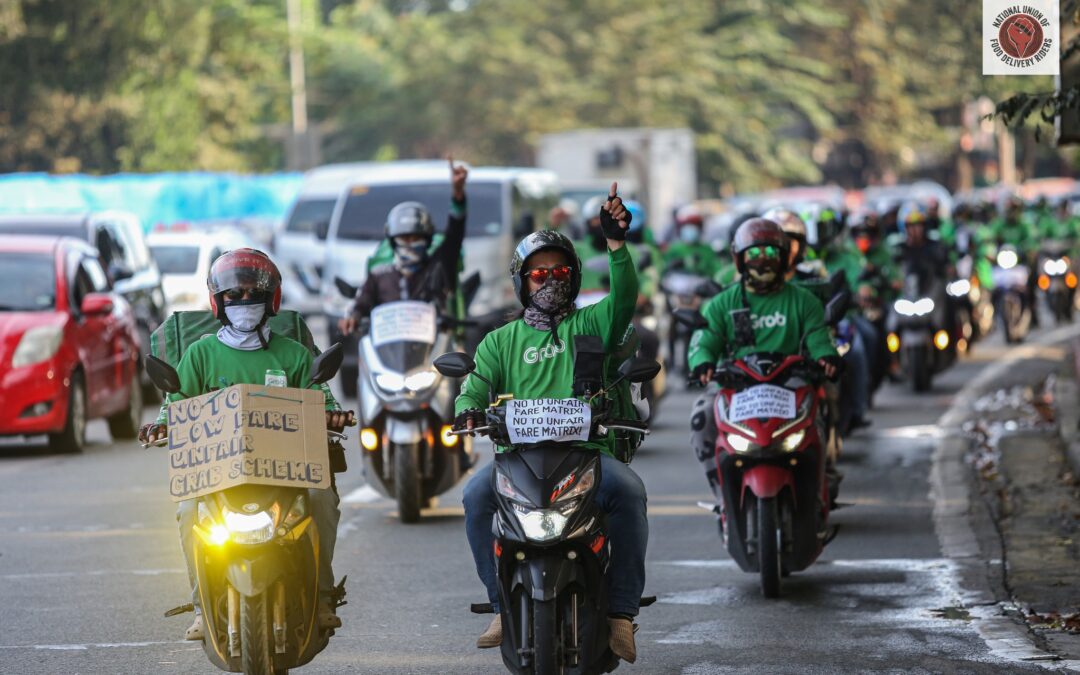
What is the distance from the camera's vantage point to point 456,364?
7.48 metres

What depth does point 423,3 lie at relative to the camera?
288 feet

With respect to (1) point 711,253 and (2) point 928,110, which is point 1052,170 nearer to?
(2) point 928,110

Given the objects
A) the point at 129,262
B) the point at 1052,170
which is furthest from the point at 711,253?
the point at 1052,170

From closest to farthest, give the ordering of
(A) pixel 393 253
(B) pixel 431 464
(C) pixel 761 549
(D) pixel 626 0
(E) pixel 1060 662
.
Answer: (E) pixel 1060 662 → (C) pixel 761 549 → (B) pixel 431 464 → (A) pixel 393 253 → (D) pixel 626 0

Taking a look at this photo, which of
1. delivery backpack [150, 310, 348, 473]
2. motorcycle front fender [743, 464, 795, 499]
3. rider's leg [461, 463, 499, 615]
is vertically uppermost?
delivery backpack [150, 310, 348, 473]

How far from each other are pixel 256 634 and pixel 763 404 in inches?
130

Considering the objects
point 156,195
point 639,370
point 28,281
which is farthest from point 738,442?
point 156,195

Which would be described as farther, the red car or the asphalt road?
the red car

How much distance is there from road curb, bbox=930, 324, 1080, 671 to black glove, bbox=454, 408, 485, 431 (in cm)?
234

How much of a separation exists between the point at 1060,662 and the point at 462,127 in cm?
6473

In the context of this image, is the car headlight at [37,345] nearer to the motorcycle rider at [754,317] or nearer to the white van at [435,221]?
the white van at [435,221]

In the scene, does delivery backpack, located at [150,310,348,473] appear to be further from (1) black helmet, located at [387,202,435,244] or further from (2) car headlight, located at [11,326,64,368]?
(2) car headlight, located at [11,326,64,368]

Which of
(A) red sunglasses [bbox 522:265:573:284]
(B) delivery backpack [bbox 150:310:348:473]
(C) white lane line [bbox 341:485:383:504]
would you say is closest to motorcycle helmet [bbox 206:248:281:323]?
(B) delivery backpack [bbox 150:310:348:473]

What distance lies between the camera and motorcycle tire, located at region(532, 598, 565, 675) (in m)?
6.93
